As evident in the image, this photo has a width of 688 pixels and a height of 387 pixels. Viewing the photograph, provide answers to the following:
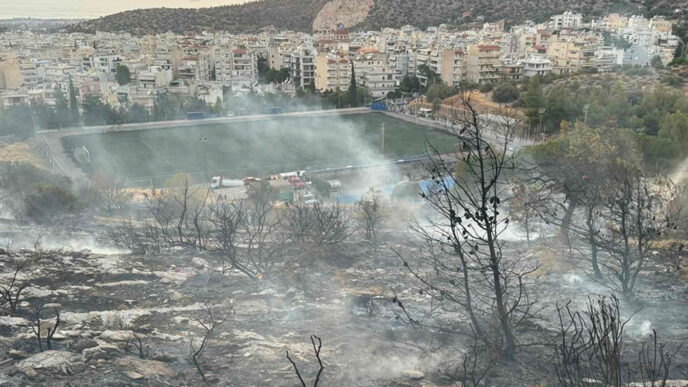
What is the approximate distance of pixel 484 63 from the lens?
24.0 meters

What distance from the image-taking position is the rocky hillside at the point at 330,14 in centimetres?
4284

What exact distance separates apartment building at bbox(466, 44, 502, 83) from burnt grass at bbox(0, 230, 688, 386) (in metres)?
18.9

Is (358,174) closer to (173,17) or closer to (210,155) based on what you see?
(210,155)

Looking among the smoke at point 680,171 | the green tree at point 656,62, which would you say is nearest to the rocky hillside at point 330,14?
the green tree at point 656,62

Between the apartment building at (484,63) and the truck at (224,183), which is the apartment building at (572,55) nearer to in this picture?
the apartment building at (484,63)

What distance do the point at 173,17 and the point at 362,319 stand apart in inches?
1984

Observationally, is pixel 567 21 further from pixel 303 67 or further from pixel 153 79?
pixel 153 79

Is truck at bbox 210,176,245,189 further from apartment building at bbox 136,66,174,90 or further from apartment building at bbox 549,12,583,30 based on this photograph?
apartment building at bbox 549,12,583,30

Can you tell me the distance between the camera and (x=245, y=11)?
5212 centimetres

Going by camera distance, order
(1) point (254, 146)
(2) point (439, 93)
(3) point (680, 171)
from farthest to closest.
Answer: (2) point (439, 93)
(1) point (254, 146)
(3) point (680, 171)

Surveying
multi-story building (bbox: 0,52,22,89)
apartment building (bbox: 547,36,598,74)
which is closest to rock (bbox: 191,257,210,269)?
multi-story building (bbox: 0,52,22,89)

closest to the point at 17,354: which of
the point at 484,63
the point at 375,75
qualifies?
the point at 375,75

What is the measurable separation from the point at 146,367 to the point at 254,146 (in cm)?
Answer: 1345

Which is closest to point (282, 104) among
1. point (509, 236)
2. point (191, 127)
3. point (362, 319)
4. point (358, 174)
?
point (191, 127)
